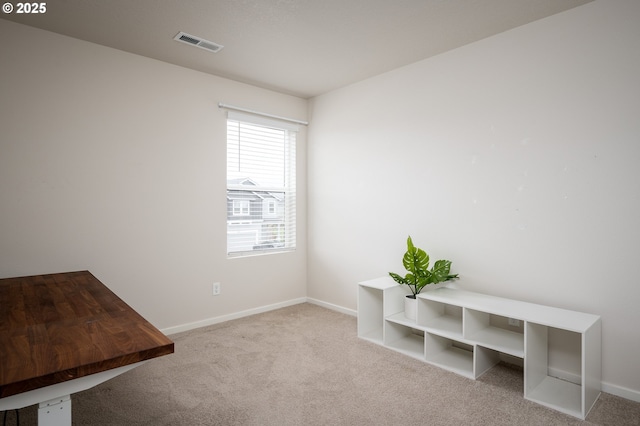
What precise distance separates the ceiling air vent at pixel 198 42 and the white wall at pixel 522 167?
1.47m

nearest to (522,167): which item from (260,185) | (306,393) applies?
(306,393)

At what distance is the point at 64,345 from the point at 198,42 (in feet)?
7.82

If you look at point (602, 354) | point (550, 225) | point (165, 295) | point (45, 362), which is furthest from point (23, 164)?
point (602, 354)

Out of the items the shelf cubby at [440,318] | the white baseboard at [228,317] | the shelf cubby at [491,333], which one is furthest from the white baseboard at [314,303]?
the shelf cubby at [440,318]

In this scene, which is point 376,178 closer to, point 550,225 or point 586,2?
point 550,225

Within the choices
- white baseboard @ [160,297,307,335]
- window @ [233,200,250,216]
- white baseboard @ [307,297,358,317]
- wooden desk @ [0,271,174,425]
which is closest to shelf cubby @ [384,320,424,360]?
white baseboard @ [307,297,358,317]

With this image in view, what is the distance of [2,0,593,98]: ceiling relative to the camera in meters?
2.35

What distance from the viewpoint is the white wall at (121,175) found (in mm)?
2643

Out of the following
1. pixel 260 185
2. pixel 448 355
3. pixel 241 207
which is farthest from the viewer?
pixel 260 185

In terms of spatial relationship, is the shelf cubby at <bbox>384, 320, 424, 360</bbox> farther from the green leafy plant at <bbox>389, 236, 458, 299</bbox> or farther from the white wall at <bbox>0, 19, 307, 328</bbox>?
the white wall at <bbox>0, 19, 307, 328</bbox>

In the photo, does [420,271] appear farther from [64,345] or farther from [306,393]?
[64,345]

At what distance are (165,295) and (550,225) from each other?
313 cm

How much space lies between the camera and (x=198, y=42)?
2.87 metres

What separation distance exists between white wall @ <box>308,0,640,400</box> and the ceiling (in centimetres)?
25
